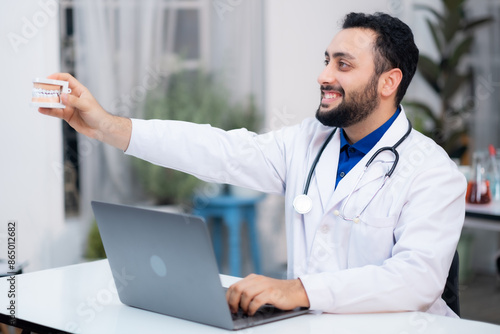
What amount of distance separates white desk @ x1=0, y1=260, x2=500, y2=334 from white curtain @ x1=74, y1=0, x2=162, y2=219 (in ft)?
5.83

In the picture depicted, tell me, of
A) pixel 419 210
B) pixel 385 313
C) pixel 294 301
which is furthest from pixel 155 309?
pixel 419 210

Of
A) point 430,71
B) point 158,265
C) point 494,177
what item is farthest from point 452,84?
point 158,265

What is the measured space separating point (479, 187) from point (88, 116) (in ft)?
6.59

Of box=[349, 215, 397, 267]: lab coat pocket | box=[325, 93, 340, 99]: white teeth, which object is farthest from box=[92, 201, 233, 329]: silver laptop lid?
box=[325, 93, 340, 99]: white teeth

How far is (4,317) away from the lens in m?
1.47

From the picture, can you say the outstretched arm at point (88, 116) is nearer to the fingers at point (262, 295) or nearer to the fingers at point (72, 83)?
the fingers at point (72, 83)

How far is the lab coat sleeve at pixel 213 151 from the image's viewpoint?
1842mm

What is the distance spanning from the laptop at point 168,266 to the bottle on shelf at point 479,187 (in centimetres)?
184

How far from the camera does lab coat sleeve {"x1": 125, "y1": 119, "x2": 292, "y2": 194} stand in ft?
6.04

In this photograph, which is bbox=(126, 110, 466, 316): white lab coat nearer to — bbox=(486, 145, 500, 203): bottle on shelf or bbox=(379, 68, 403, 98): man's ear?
bbox=(379, 68, 403, 98): man's ear

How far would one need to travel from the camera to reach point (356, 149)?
A: 1.92 m

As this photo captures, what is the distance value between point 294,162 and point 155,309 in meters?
0.69

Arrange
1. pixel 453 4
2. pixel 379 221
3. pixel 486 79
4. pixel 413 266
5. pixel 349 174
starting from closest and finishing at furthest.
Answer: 1. pixel 413 266
2. pixel 379 221
3. pixel 349 174
4. pixel 453 4
5. pixel 486 79

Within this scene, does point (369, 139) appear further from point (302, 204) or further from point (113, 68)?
point (113, 68)
